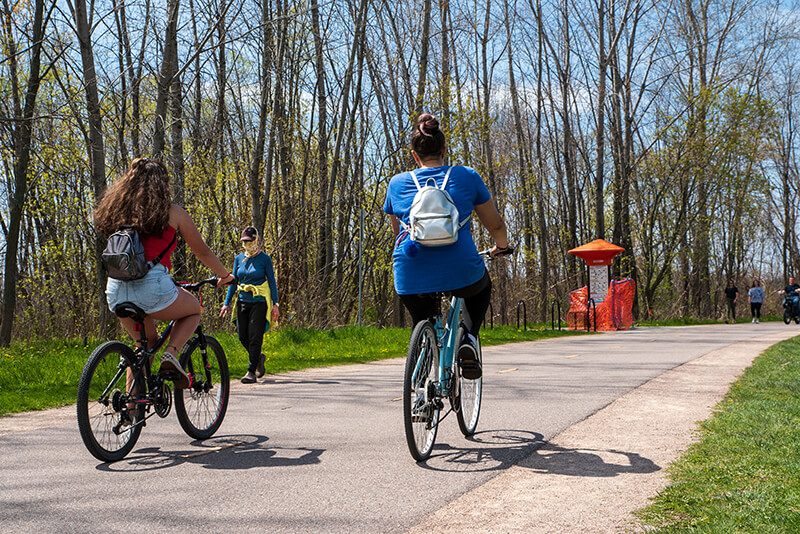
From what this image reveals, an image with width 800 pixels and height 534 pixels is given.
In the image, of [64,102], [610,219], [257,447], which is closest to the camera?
[257,447]

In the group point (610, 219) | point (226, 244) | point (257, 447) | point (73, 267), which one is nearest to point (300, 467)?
point (257, 447)

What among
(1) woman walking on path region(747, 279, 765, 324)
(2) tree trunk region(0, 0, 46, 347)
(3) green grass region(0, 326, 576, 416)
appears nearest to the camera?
(3) green grass region(0, 326, 576, 416)

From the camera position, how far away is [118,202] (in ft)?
15.5

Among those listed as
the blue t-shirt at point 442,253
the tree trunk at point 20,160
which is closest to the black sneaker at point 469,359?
Answer: the blue t-shirt at point 442,253

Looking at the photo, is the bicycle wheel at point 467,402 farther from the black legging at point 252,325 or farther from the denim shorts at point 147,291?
the black legging at point 252,325

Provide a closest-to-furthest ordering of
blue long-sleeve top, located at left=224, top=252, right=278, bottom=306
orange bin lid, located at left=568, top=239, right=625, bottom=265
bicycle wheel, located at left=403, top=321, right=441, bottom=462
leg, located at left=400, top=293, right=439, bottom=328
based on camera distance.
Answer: bicycle wheel, located at left=403, top=321, right=441, bottom=462 → leg, located at left=400, top=293, right=439, bottom=328 → blue long-sleeve top, located at left=224, top=252, right=278, bottom=306 → orange bin lid, located at left=568, top=239, right=625, bottom=265

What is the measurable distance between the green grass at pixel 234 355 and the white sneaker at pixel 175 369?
2.81 metres

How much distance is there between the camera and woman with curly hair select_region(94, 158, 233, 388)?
466 centimetres

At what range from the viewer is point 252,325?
956cm

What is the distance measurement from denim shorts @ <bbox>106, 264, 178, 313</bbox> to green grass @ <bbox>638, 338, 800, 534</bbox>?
3.09m

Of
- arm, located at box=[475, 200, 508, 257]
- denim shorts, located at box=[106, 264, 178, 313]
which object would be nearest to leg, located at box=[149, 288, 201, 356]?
denim shorts, located at box=[106, 264, 178, 313]

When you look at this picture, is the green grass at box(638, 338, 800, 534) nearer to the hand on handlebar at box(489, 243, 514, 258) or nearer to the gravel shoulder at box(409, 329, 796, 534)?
the gravel shoulder at box(409, 329, 796, 534)

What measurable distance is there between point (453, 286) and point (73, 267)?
1690 centimetres

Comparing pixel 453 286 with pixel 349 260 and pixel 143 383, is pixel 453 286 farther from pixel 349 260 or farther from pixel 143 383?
pixel 349 260
